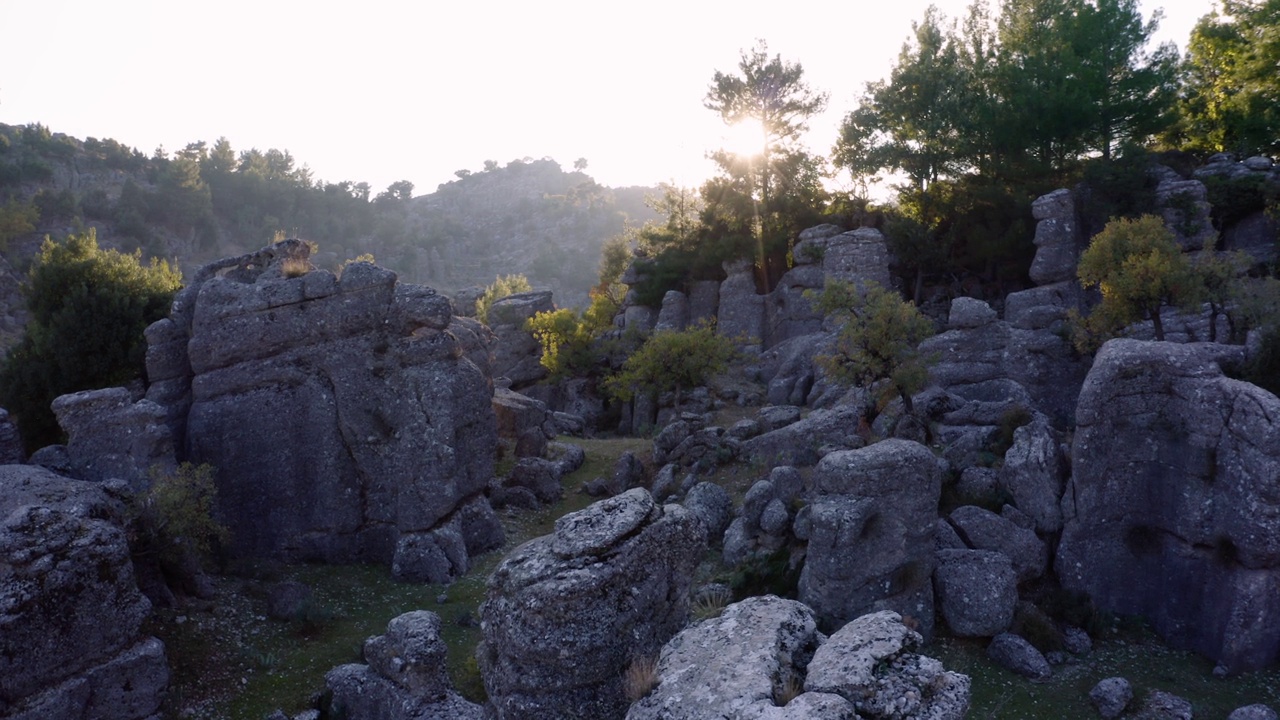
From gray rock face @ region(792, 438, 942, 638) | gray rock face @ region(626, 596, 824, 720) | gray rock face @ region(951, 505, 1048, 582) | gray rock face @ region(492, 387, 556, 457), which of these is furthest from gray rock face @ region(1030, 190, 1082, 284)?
gray rock face @ region(626, 596, 824, 720)

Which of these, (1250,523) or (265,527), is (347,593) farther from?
(1250,523)

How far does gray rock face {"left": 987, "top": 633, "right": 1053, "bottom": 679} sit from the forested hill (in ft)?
179

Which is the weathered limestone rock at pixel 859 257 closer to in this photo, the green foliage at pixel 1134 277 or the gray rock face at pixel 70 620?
the green foliage at pixel 1134 277

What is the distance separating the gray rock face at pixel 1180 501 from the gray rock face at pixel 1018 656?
8.29 feet

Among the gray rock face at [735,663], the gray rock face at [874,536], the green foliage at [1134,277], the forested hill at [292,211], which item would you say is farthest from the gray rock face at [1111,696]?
the forested hill at [292,211]

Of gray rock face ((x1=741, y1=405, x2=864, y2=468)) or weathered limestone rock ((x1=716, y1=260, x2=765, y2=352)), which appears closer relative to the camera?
gray rock face ((x1=741, y1=405, x2=864, y2=468))

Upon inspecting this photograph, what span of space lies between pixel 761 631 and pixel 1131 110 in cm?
3316

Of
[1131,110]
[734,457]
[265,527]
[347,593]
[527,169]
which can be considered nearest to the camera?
[347,593]

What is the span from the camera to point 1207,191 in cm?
3022

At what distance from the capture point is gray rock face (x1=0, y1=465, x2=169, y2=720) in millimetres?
12734

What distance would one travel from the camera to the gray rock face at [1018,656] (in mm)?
14906

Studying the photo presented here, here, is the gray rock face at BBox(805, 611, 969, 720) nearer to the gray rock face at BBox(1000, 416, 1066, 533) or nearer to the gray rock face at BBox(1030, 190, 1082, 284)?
the gray rock face at BBox(1000, 416, 1066, 533)

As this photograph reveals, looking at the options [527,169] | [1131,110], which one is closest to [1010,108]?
[1131,110]

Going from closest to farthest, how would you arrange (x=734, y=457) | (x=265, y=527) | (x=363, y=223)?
(x=265, y=527) < (x=734, y=457) < (x=363, y=223)
